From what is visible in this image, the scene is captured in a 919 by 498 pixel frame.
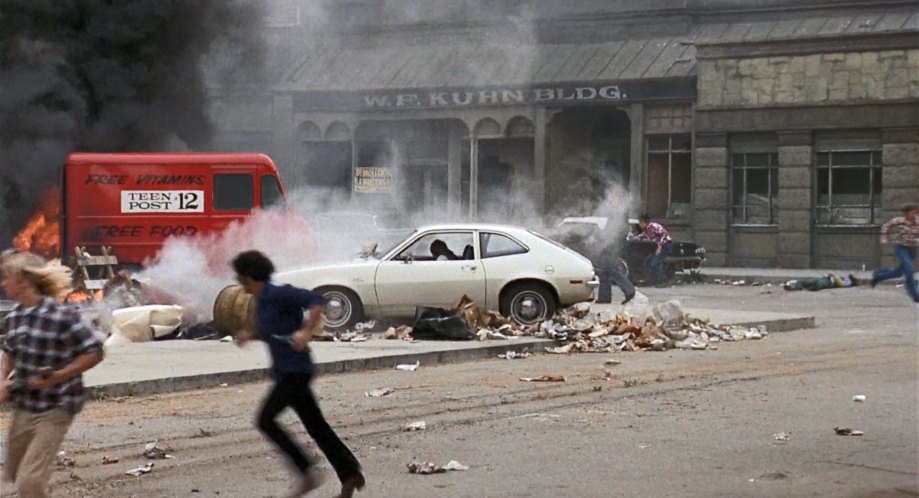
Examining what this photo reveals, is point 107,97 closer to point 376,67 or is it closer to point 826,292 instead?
point 376,67

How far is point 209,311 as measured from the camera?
56.6 feet

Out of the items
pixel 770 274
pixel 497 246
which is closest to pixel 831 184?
pixel 770 274

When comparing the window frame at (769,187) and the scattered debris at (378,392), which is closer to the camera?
the scattered debris at (378,392)

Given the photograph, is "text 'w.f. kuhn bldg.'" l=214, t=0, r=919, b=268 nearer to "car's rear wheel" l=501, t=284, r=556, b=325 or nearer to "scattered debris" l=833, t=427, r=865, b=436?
"car's rear wheel" l=501, t=284, r=556, b=325

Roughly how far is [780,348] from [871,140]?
1896 centimetres

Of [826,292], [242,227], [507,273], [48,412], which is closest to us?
[48,412]

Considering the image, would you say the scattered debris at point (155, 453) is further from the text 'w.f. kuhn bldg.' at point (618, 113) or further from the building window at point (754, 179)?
the building window at point (754, 179)

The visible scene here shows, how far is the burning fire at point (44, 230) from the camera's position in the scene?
25.7m

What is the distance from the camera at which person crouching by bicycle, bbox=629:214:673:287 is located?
29.2 metres

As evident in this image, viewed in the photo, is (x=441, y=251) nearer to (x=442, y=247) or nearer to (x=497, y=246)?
(x=442, y=247)

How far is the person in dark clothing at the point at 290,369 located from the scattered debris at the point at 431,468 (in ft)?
2.80

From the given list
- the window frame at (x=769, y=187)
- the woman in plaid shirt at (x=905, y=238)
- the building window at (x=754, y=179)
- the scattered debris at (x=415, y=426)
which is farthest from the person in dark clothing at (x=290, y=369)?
the building window at (x=754, y=179)

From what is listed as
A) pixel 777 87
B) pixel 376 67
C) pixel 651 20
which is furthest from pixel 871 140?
pixel 376 67

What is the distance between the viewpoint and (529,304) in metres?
17.1
